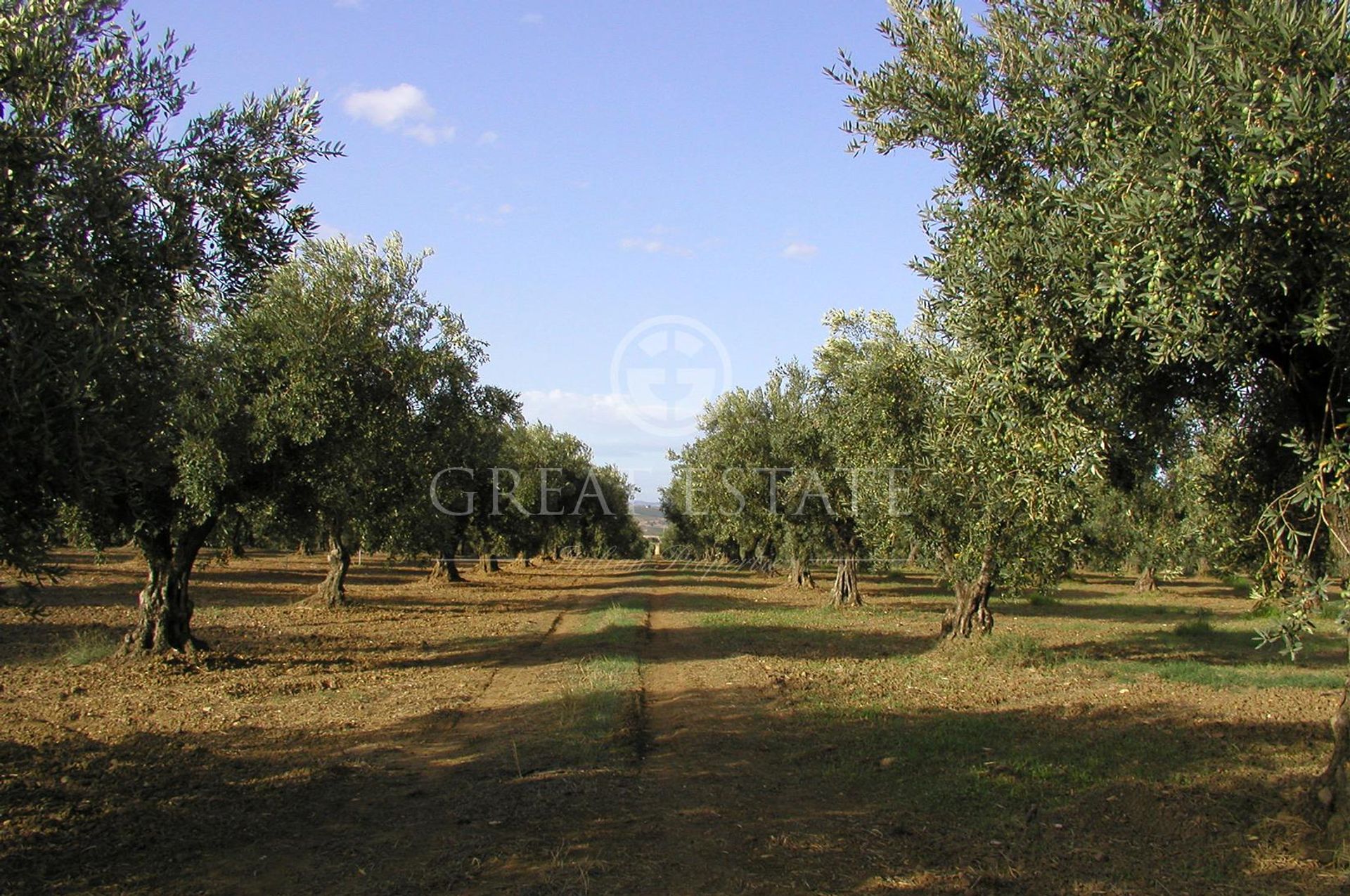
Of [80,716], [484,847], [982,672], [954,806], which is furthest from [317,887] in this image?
[982,672]

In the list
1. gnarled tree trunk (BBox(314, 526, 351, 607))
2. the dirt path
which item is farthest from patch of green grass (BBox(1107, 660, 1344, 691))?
gnarled tree trunk (BBox(314, 526, 351, 607))

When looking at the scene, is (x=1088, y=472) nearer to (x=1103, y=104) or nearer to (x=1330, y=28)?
(x=1103, y=104)

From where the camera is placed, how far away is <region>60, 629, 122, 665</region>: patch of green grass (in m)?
16.5

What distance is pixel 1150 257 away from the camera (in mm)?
6168

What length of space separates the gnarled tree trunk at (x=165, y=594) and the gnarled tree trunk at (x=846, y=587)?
24.6m

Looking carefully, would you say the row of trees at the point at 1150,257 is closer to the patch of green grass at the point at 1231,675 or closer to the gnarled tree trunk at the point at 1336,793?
the gnarled tree trunk at the point at 1336,793

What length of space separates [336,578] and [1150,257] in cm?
2919

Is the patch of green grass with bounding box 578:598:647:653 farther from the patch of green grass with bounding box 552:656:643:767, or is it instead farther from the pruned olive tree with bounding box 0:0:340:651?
the pruned olive tree with bounding box 0:0:340:651

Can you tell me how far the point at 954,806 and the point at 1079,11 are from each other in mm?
7189

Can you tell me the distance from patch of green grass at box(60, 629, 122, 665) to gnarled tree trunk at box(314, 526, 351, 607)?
35.1 feet

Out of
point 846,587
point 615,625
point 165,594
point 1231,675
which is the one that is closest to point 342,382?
point 165,594

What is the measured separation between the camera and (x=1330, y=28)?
20.1 feet

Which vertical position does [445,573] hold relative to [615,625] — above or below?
above

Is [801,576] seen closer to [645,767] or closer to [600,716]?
[600,716]
